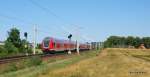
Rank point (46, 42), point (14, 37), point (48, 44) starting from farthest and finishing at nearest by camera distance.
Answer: point (14, 37) < point (46, 42) < point (48, 44)

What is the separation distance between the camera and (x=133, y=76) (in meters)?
24.2

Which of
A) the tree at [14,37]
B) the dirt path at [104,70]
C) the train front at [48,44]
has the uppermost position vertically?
the tree at [14,37]

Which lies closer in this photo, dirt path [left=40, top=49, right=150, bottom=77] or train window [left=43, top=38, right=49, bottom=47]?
dirt path [left=40, top=49, right=150, bottom=77]

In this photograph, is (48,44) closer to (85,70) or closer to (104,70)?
(104,70)

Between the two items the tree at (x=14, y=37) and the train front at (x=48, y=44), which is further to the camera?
the tree at (x=14, y=37)

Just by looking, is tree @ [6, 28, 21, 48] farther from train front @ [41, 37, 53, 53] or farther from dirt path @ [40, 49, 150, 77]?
dirt path @ [40, 49, 150, 77]

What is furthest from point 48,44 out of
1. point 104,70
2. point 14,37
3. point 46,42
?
point 104,70

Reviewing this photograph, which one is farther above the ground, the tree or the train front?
the tree

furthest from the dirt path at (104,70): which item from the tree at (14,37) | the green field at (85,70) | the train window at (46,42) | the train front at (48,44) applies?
the tree at (14,37)

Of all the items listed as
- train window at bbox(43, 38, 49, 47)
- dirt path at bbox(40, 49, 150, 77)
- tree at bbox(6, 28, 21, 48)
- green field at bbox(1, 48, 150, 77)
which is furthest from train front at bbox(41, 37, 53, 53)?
dirt path at bbox(40, 49, 150, 77)

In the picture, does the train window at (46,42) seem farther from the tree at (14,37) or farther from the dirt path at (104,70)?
the dirt path at (104,70)

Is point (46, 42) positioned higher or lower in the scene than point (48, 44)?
higher

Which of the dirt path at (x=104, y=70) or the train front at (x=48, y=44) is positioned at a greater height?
the train front at (x=48, y=44)

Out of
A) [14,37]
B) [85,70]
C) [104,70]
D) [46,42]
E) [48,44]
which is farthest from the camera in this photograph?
[14,37]
